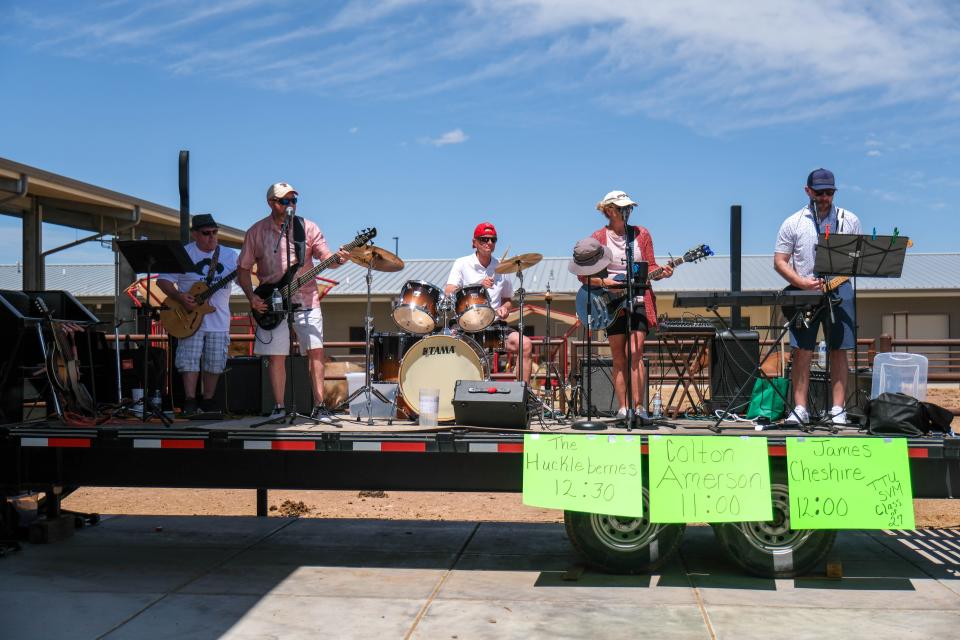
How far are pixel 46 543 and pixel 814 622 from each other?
228 inches

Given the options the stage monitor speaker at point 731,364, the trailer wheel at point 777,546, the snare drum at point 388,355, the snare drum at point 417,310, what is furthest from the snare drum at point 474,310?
the trailer wheel at point 777,546

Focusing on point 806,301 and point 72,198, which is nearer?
point 806,301

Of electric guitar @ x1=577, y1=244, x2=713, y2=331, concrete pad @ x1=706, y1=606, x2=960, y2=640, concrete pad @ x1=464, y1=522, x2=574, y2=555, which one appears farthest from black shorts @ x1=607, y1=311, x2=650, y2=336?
concrete pad @ x1=706, y1=606, x2=960, y2=640

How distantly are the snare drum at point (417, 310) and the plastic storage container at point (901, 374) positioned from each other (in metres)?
3.70

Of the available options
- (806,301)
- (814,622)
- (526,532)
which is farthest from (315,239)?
(814,622)

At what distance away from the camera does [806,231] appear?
7.16 metres

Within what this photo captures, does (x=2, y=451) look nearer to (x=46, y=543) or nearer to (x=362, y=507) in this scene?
(x=46, y=543)

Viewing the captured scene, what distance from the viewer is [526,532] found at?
8312mm

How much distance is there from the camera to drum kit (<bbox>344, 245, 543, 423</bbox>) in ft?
24.5

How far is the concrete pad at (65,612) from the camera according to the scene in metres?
5.38

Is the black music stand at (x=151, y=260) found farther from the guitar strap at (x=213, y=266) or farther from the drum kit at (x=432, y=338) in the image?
the drum kit at (x=432, y=338)

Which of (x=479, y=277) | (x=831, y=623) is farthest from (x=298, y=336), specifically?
(x=831, y=623)

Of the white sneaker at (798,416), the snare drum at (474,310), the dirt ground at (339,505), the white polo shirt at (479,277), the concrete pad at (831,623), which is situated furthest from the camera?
the dirt ground at (339,505)

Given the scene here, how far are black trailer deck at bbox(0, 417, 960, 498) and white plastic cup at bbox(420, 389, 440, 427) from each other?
12cm
